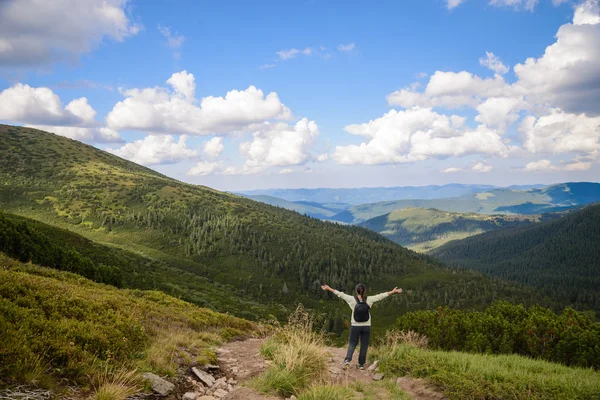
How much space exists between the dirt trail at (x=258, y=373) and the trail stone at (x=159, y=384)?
1.63 metres

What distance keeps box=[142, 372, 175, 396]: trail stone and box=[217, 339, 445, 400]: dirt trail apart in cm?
163

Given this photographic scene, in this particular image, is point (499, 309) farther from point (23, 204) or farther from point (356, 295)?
point (23, 204)

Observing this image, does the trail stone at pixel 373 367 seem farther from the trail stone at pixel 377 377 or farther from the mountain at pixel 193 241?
the mountain at pixel 193 241

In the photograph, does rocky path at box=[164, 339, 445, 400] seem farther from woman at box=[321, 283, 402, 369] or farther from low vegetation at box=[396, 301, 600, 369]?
low vegetation at box=[396, 301, 600, 369]

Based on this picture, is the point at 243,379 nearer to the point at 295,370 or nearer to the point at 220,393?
the point at 220,393

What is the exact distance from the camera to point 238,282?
502ft

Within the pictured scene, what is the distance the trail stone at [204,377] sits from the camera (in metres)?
10.2

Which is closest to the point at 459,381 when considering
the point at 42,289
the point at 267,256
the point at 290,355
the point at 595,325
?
the point at 290,355

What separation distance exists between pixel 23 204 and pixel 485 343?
632ft

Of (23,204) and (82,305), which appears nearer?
(82,305)

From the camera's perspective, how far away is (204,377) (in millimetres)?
10414

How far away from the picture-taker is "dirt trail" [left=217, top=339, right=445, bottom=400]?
9398 millimetres

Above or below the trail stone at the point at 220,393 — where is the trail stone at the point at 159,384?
above

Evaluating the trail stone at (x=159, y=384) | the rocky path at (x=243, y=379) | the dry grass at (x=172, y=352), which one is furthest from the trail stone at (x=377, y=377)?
the trail stone at (x=159, y=384)
